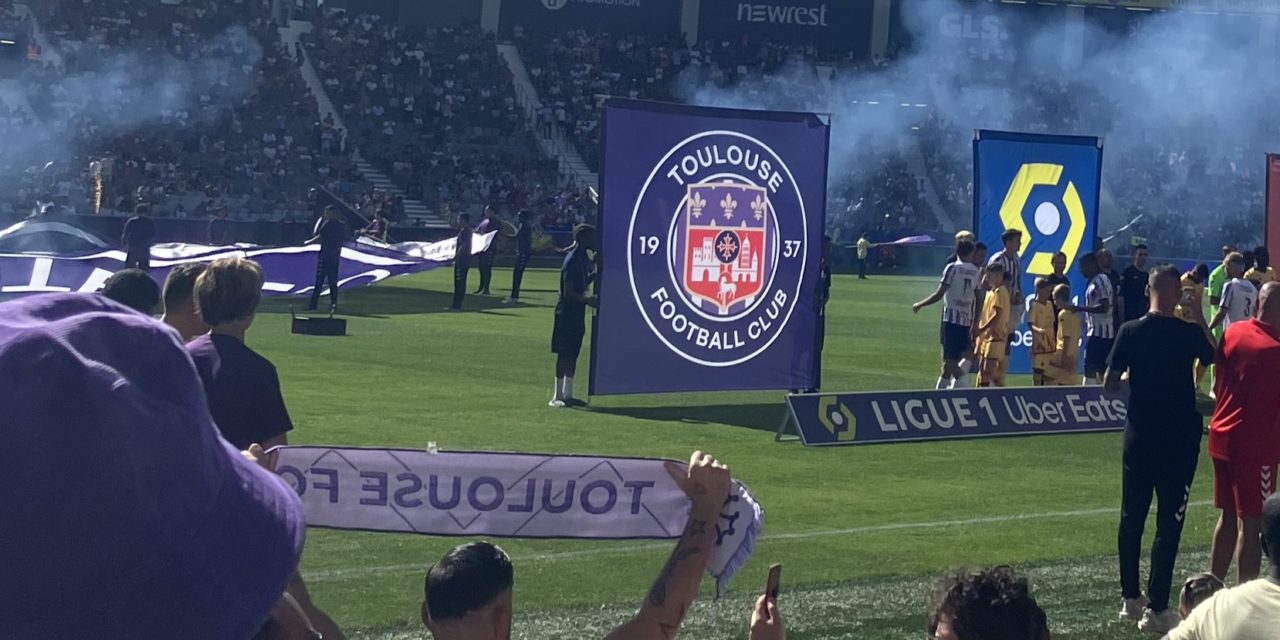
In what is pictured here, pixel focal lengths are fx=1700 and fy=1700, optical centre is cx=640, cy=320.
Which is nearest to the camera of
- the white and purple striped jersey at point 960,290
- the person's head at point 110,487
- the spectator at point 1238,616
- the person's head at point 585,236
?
A: the person's head at point 110,487

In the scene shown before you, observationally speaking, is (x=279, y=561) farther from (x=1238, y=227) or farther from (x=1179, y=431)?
(x=1238, y=227)

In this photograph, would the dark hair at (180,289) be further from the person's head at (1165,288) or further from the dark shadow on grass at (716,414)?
the dark shadow on grass at (716,414)

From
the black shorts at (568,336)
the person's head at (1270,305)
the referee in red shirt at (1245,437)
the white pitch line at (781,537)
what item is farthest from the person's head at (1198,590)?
the black shorts at (568,336)

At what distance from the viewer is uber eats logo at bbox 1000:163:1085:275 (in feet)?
65.4

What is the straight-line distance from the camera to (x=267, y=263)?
91.7 ft

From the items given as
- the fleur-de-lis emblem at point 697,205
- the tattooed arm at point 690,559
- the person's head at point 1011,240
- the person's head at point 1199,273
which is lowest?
the tattooed arm at point 690,559

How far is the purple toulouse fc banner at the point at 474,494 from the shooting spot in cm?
571

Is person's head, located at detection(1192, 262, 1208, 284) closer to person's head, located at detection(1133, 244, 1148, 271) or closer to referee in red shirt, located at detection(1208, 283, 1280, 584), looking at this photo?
person's head, located at detection(1133, 244, 1148, 271)

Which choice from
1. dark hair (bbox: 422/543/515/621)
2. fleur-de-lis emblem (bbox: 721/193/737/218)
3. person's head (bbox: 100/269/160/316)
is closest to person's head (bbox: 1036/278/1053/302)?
fleur-de-lis emblem (bbox: 721/193/737/218)

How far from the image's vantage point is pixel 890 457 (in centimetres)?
1441

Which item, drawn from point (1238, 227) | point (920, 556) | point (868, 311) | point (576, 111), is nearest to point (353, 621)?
point (920, 556)

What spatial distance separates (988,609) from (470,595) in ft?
3.29

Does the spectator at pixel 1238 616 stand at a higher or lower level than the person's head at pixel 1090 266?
lower

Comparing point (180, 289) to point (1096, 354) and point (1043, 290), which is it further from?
point (1096, 354)
